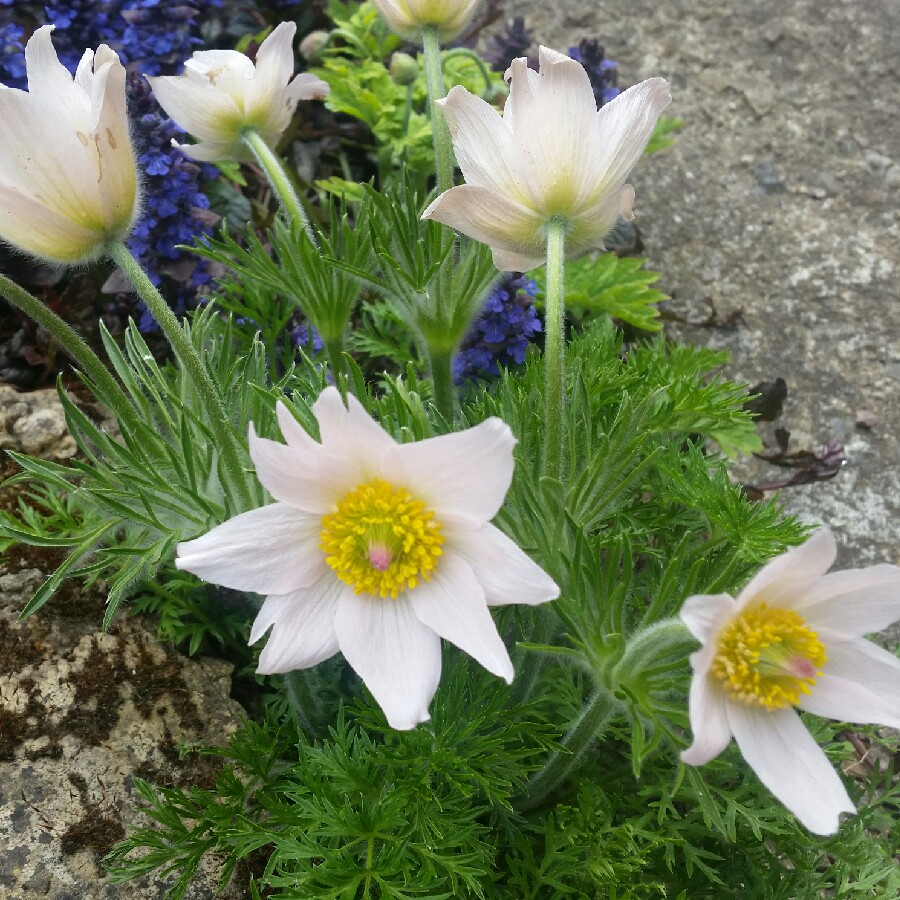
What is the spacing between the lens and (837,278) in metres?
2.46

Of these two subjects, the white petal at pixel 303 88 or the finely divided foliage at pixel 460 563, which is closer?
the finely divided foliage at pixel 460 563

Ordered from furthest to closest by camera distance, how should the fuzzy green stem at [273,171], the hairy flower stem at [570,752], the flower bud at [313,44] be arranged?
the flower bud at [313,44] < the fuzzy green stem at [273,171] < the hairy flower stem at [570,752]

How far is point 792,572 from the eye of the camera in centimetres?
77

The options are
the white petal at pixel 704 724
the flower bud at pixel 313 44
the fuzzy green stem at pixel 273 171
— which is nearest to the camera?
the white petal at pixel 704 724

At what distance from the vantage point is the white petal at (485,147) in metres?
0.95

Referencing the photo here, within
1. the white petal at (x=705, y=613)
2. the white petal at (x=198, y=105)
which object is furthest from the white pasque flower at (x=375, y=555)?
the white petal at (x=198, y=105)

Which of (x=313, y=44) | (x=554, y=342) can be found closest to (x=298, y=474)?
(x=554, y=342)

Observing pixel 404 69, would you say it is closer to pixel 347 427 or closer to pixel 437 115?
pixel 437 115

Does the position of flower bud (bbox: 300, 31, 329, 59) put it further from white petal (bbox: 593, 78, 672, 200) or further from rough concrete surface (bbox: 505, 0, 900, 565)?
white petal (bbox: 593, 78, 672, 200)

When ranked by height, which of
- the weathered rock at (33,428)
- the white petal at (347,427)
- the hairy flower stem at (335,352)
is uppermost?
the white petal at (347,427)

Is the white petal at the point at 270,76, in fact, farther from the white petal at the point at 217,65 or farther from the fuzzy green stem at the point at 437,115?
the fuzzy green stem at the point at 437,115

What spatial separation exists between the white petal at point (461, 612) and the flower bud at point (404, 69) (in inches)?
63.5

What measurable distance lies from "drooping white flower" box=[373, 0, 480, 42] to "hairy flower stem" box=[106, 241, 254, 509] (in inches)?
22.4

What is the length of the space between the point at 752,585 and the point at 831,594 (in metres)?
0.10
